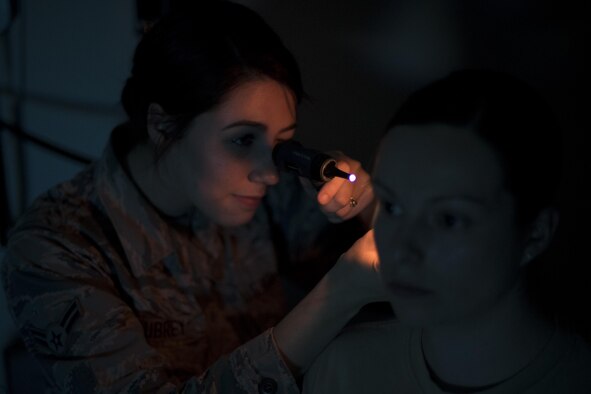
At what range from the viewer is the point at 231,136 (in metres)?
0.94

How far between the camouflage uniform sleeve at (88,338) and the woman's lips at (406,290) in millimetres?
280

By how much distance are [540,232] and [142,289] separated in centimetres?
70

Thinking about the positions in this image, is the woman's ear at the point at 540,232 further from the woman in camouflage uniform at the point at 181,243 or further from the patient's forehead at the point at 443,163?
the woman in camouflage uniform at the point at 181,243

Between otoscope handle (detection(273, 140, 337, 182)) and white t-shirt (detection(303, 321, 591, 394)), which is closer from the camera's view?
white t-shirt (detection(303, 321, 591, 394))

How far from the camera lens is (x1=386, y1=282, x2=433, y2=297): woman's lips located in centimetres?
61

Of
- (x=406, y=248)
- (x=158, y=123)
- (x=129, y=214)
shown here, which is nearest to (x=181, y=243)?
(x=129, y=214)

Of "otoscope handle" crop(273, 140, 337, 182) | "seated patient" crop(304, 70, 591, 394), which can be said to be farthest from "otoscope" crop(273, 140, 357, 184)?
"seated patient" crop(304, 70, 591, 394)

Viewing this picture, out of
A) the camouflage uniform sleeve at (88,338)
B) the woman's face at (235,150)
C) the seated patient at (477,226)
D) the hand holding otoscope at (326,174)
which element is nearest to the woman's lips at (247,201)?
the woman's face at (235,150)

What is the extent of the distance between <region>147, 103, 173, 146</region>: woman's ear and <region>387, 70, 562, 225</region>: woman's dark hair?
50 cm

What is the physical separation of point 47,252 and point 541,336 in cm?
73

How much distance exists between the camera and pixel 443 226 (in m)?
0.59

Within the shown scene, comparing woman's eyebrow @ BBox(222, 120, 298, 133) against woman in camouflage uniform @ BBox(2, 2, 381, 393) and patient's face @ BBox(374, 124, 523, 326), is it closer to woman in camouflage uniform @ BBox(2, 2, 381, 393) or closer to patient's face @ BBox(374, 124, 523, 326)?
woman in camouflage uniform @ BBox(2, 2, 381, 393)

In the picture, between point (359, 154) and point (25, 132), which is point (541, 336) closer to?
point (359, 154)

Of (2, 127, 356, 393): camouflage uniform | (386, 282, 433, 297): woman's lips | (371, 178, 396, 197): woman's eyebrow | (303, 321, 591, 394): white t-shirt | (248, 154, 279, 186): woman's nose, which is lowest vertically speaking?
(2, 127, 356, 393): camouflage uniform
